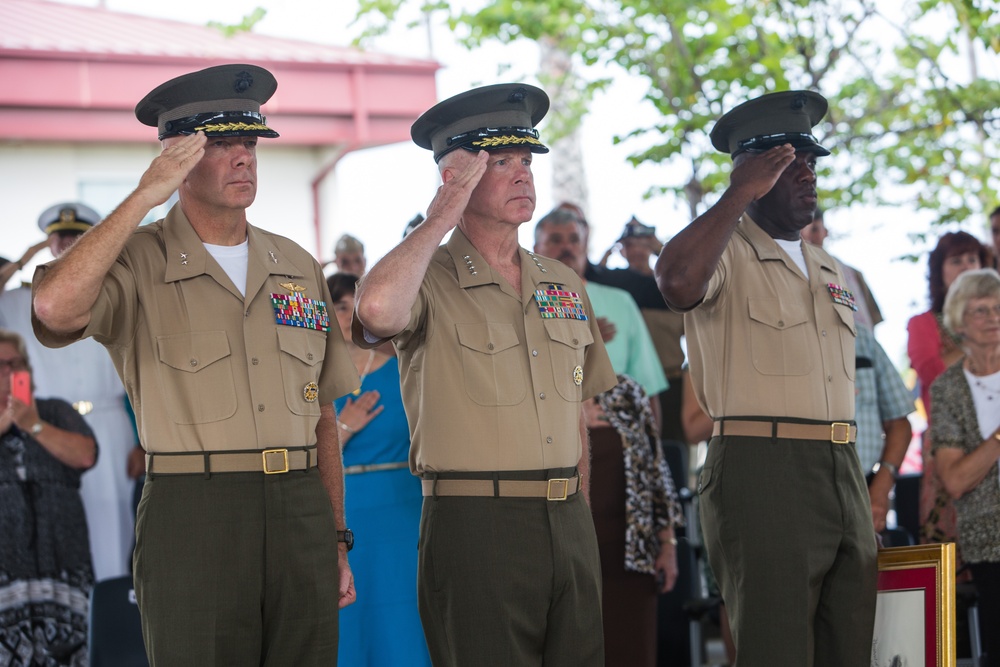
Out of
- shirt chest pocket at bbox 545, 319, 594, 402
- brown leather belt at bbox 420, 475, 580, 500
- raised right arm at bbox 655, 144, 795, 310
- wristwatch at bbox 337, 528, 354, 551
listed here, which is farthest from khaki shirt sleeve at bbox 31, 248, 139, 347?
raised right arm at bbox 655, 144, 795, 310

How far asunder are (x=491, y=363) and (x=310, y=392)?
1.59 ft

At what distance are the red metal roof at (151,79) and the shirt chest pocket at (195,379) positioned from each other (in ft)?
24.6

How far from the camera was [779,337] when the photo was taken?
3850 millimetres

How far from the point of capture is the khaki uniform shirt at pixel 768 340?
3.80 meters

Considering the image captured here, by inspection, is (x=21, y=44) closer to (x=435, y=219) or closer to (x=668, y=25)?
(x=668, y=25)

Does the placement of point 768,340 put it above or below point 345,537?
above

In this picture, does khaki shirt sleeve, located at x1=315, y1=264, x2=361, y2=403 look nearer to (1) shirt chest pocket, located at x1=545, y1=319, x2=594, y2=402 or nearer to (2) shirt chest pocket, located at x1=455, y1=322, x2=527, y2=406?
(2) shirt chest pocket, located at x1=455, y1=322, x2=527, y2=406

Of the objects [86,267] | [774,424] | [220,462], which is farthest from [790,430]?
[86,267]

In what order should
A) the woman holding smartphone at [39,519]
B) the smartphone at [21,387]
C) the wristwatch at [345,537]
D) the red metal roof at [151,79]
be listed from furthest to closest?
the red metal roof at [151,79] < the smartphone at [21,387] < the woman holding smartphone at [39,519] < the wristwatch at [345,537]

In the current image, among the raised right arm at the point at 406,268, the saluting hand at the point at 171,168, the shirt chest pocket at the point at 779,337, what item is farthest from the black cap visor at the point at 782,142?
the saluting hand at the point at 171,168

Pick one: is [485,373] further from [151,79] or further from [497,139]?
[151,79]

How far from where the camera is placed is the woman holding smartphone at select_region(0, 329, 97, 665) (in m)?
5.04

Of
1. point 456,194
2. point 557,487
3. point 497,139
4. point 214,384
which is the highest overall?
point 497,139

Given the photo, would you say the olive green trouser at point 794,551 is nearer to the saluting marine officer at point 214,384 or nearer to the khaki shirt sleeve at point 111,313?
the saluting marine officer at point 214,384
